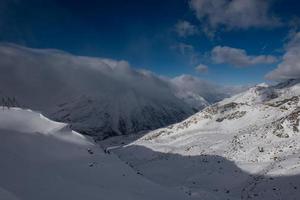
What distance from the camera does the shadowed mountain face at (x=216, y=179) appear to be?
2553 cm

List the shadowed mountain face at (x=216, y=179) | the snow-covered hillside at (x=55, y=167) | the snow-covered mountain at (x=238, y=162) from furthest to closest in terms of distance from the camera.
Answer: the snow-covered mountain at (x=238, y=162)
the shadowed mountain face at (x=216, y=179)
the snow-covered hillside at (x=55, y=167)

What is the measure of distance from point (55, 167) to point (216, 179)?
24.4 meters

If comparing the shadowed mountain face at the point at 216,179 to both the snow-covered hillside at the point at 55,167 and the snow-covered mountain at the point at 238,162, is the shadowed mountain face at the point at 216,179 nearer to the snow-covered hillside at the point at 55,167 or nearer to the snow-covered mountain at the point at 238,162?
the snow-covered mountain at the point at 238,162

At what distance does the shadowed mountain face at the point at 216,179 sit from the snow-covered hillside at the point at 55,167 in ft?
16.8

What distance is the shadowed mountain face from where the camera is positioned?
25531 millimetres

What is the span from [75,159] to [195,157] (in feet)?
107

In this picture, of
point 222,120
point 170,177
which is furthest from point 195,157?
point 222,120

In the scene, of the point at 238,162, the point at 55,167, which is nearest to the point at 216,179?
the point at 238,162

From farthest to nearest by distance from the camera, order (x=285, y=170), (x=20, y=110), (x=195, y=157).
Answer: (x=195, y=157)
(x=285, y=170)
(x=20, y=110)

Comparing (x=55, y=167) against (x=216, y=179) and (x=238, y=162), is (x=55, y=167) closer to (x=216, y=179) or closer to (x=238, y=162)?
(x=216, y=179)

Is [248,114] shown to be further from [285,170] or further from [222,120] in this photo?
[285,170]

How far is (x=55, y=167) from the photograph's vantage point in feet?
47.2

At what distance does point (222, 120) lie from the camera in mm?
75125

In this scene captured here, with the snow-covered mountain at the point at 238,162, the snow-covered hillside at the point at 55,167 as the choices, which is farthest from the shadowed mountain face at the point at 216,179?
the snow-covered hillside at the point at 55,167
